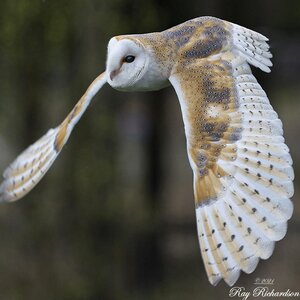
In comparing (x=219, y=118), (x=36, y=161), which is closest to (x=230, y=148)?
(x=219, y=118)

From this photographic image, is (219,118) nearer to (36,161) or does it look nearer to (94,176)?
(36,161)

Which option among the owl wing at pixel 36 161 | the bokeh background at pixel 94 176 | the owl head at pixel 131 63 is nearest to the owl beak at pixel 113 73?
the owl head at pixel 131 63

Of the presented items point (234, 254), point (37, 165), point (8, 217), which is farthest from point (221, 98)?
point (8, 217)

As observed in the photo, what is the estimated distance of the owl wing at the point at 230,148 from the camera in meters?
1.45

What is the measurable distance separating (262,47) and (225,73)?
0.10m

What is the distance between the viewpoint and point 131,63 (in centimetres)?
149

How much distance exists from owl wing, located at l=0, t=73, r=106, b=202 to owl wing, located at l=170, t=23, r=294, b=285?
22cm

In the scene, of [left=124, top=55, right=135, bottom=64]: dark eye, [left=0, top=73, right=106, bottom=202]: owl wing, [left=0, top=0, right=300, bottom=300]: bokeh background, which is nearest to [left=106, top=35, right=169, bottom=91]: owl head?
[left=124, top=55, right=135, bottom=64]: dark eye

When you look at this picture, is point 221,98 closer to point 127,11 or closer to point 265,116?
point 265,116

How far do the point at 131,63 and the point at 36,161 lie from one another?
414mm

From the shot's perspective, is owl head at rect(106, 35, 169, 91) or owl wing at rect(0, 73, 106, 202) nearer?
owl head at rect(106, 35, 169, 91)

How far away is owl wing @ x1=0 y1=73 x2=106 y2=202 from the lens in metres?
1.71

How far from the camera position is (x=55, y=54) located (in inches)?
146

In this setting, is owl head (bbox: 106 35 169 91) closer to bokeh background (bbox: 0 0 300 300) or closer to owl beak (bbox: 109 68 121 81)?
owl beak (bbox: 109 68 121 81)
